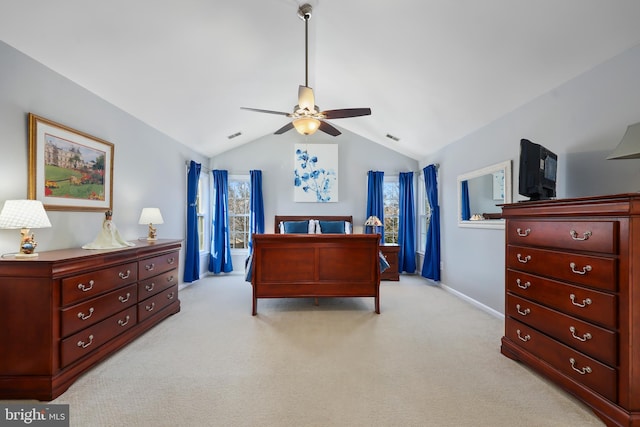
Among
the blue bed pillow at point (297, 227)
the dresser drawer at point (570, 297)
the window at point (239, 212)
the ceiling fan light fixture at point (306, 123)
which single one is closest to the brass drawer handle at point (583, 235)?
the dresser drawer at point (570, 297)

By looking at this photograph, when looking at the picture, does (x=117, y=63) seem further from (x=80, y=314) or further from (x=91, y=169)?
(x=80, y=314)

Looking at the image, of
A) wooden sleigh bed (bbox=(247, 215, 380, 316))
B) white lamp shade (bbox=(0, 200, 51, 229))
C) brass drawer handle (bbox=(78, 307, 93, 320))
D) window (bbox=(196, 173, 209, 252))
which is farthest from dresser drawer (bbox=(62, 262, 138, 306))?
window (bbox=(196, 173, 209, 252))

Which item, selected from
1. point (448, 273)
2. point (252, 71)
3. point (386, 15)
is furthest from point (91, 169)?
point (448, 273)

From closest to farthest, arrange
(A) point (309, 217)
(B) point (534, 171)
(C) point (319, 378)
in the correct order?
(C) point (319, 378), (B) point (534, 171), (A) point (309, 217)

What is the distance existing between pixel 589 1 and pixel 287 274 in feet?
11.4

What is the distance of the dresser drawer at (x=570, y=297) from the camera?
64.3 inches

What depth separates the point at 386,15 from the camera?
258 cm

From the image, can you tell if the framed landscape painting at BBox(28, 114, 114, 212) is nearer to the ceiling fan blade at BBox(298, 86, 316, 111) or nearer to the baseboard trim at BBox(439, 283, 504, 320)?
the ceiling fan blade at BBox(298, 86, 316, 111)

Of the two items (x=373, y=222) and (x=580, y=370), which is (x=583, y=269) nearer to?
(x=580, y=370)

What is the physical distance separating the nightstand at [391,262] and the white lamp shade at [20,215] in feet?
15.6

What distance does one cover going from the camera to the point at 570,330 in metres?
1.84

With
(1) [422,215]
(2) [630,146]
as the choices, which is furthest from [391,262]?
(2) [630,146]

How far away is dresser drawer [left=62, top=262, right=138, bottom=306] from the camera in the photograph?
2008 mm

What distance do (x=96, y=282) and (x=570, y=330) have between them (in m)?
3.34
